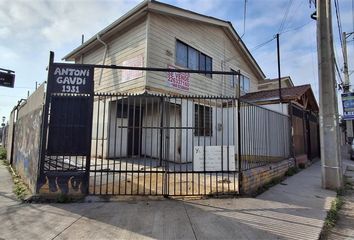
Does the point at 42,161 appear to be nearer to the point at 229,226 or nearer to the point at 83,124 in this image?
the point at 83,124

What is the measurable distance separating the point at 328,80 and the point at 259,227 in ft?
17.9

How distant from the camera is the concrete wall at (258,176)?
5.80 metres

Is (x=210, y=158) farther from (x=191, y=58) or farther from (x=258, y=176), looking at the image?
(x=191, y=58)

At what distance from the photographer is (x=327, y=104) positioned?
7.18m

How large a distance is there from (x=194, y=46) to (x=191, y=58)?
670 mm

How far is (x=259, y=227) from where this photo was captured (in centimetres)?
391

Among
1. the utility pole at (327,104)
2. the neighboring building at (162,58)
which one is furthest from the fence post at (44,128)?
the utility pole at (327,104)

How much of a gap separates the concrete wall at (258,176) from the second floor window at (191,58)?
239 inches

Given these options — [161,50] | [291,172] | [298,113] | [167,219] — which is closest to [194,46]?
[161,50]

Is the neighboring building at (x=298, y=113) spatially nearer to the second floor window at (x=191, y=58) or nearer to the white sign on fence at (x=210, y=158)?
the second floor window at (x=191, y=58)

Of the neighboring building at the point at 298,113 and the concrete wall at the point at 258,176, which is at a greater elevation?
the neighboring building at the point at 298,113

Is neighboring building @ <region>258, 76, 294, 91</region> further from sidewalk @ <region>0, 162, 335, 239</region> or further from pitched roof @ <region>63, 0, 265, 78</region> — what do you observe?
sidewalk @ <region>0, 162, 335, 239</region>

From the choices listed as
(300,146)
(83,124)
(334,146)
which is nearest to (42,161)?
(83,124)

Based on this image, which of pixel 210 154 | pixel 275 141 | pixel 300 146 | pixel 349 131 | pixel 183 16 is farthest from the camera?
pixel 349 131
